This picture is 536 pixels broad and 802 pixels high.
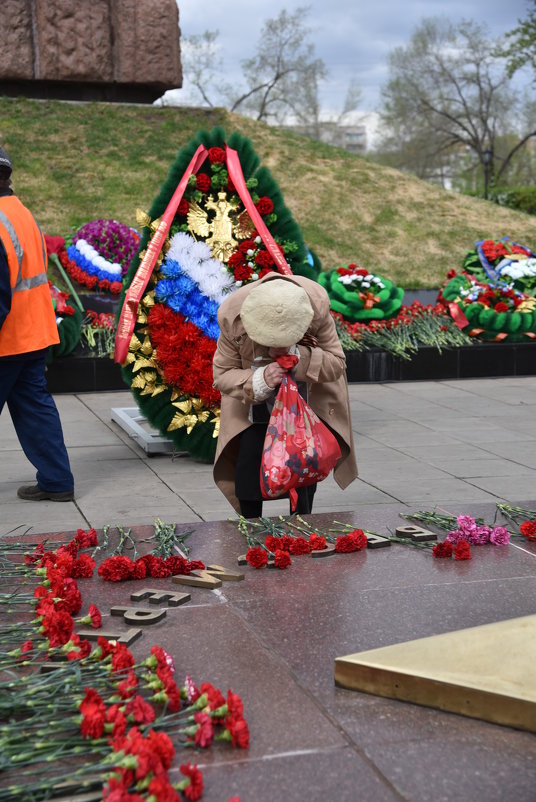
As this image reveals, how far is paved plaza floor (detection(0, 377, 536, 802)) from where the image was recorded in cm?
200

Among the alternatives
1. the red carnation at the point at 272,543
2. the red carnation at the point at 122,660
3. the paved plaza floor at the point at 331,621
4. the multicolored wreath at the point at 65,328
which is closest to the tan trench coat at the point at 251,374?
the paved plaza floor at the point at 331,621

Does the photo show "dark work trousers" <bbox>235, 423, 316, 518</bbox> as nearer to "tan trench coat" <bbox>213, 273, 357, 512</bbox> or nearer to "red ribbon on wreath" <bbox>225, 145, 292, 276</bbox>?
"tan trench coat" <bbox>213, 273, 357, 512</bbox>

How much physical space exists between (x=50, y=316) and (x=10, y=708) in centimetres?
314

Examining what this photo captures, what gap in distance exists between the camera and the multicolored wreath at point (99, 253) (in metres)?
11.4

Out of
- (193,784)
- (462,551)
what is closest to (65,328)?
(462,551)

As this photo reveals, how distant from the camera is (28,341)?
5.00 meters

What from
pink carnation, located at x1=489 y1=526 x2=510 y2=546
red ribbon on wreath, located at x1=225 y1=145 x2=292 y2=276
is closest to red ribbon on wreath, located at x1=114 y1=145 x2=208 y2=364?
red ribbon on wreath, located at x1=225 y1=145 x2=292 y2=276

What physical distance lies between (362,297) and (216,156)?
14.7 feet

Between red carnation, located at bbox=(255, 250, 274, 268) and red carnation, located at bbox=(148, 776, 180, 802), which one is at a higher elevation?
red carnation, located at bbox=(255, 250, 274, 268)

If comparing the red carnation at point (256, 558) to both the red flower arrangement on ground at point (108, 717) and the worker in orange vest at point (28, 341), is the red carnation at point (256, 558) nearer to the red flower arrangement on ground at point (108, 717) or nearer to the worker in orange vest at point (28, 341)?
the red flower arrangement on ground at point (108, 717)

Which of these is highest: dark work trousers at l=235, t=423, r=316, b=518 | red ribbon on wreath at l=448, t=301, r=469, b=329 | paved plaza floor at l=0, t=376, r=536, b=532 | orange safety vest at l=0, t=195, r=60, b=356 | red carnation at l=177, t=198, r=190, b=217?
red carnation at l=177, t=198, r=190, b=217

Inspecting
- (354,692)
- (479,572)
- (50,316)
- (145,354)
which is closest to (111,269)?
(145,354)

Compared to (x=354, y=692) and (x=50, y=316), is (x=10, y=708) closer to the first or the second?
(x=354, y=692)

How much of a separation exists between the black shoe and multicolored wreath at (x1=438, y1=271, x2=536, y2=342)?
6156 mm
